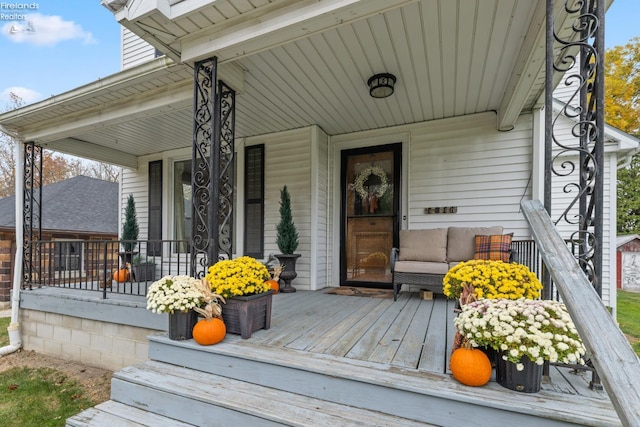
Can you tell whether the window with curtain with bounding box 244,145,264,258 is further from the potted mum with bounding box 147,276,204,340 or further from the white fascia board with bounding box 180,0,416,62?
the potted mum with bounding box 147,276,204,340

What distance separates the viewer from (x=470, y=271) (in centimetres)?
196

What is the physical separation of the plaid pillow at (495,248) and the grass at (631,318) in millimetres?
2177

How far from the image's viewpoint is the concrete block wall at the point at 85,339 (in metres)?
3.33

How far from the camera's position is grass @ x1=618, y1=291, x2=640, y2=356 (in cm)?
419

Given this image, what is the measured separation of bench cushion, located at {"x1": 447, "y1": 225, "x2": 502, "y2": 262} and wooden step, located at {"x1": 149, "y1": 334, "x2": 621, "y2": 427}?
2.44m

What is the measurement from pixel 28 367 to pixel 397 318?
4.64 meters

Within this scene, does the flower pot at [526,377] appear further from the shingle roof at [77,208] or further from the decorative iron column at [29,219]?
the shingle roof at [77,208]

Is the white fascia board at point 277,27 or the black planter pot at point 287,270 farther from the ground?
the white fascia board at point 277,27

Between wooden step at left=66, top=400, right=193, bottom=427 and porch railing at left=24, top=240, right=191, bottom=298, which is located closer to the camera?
wooden step at left=66, top=400, right=193, bottom=427

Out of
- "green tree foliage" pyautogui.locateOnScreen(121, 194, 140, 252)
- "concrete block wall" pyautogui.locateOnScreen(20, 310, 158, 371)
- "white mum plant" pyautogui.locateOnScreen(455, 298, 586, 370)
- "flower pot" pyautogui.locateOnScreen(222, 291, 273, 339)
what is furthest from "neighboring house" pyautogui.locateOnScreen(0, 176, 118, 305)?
"white mum plant" pyautogui.locateOnScreen(455, 298, 586, 370)

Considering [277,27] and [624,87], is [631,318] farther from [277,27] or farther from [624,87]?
[624,87]

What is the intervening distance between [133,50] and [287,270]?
16.5 ft

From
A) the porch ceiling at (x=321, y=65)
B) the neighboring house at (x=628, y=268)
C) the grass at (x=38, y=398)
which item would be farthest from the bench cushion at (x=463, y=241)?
the neighboring house at (x=628, y=268)

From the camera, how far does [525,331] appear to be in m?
1.44
